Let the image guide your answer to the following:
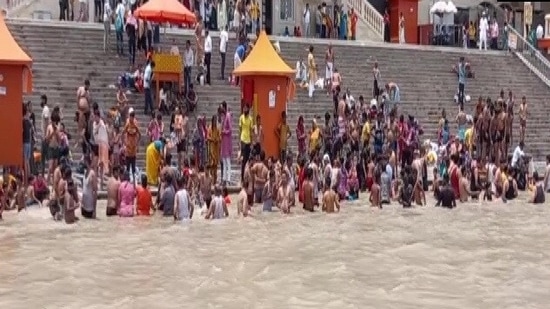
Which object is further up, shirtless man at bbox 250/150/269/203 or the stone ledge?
the stone ledge

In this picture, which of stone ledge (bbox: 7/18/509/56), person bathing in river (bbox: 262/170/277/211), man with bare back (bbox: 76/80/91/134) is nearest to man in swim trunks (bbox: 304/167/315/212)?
person bathing in river (bbox: 262/170/277/211)

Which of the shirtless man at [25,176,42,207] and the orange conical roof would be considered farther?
the orange conical roof

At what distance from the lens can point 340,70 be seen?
90.8ft

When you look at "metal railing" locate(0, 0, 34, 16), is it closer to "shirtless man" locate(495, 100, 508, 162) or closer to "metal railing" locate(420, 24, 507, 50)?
"shirtless man" locate(495, 100, 508, 162)

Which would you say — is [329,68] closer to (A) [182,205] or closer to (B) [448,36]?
(A) [182,205]

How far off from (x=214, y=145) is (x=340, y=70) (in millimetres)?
9087

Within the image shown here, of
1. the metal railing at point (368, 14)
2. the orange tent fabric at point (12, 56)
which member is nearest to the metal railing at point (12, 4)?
the orange tent fabric at point (12, 56)

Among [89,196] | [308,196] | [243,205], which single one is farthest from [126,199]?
[308,196]

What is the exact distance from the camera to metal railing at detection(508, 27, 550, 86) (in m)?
32.5

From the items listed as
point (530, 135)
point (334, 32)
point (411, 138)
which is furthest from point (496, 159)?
point (334, 32)

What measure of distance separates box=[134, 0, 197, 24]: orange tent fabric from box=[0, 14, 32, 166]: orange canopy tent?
555 centimetres

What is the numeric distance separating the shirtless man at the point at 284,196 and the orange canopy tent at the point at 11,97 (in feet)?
15.1

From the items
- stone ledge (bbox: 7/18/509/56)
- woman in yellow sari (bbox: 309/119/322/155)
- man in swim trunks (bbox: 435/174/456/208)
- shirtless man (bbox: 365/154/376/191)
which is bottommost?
man in swim trunks (bbox: 435/174/456/208)

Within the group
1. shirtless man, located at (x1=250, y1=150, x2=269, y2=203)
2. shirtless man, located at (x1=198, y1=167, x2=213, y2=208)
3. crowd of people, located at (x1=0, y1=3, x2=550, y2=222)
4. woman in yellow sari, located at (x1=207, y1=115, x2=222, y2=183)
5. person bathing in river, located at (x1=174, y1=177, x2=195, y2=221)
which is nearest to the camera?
person bathing in river, located at (x1=174, y1=177, x2=195, y2=221)
